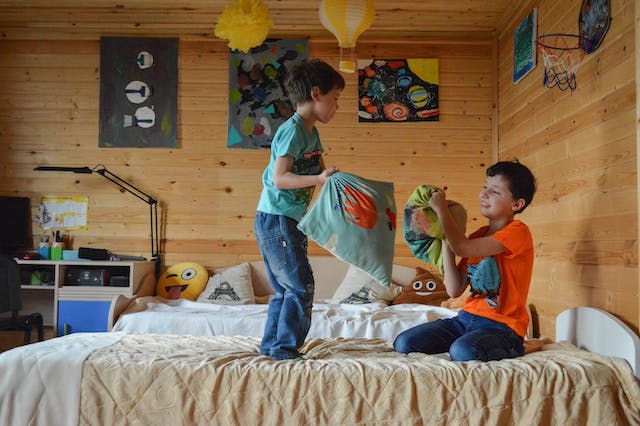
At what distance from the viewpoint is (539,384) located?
1691mm

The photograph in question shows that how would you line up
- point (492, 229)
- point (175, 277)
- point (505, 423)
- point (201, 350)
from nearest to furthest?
point (505, 423) → point (201, 350) → point (492, 229) → point (175, 277)

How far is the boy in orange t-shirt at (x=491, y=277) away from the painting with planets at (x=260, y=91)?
2291 millimetres

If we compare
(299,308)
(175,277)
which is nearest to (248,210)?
(175,277)

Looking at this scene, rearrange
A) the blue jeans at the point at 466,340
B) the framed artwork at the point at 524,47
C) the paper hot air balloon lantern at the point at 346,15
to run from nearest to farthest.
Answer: the blue jeans at the point at 466,340 → the paper hot air balloon lantern at the point at 346,15 → the framed artwork at the point at 524,47

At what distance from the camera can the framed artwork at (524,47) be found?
3.34 metres

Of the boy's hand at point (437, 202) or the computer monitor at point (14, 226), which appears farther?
the computer monitor at point (14, 226)

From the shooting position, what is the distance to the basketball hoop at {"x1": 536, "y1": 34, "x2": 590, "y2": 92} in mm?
2648

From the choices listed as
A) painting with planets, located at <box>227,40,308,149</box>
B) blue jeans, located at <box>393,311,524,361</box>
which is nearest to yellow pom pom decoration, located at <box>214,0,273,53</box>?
painting with planets, located at <box>227,40,308,149</box>

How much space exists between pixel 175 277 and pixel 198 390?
2419 millimetres

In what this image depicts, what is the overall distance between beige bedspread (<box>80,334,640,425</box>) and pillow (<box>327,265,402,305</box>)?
1968 millimetres

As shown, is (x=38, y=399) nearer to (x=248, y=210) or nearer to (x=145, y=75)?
(x=248, y=210)

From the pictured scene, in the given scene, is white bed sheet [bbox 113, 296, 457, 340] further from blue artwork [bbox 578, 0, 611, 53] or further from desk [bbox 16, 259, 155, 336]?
blue artwork [bbox 578, 0, 611, 53]

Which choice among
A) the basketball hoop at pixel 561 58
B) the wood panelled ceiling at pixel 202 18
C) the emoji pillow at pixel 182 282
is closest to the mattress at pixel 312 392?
the basketball hoop at pixel 561 58

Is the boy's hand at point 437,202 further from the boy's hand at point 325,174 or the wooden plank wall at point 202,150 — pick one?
the wooden plank wall at point 202,150
